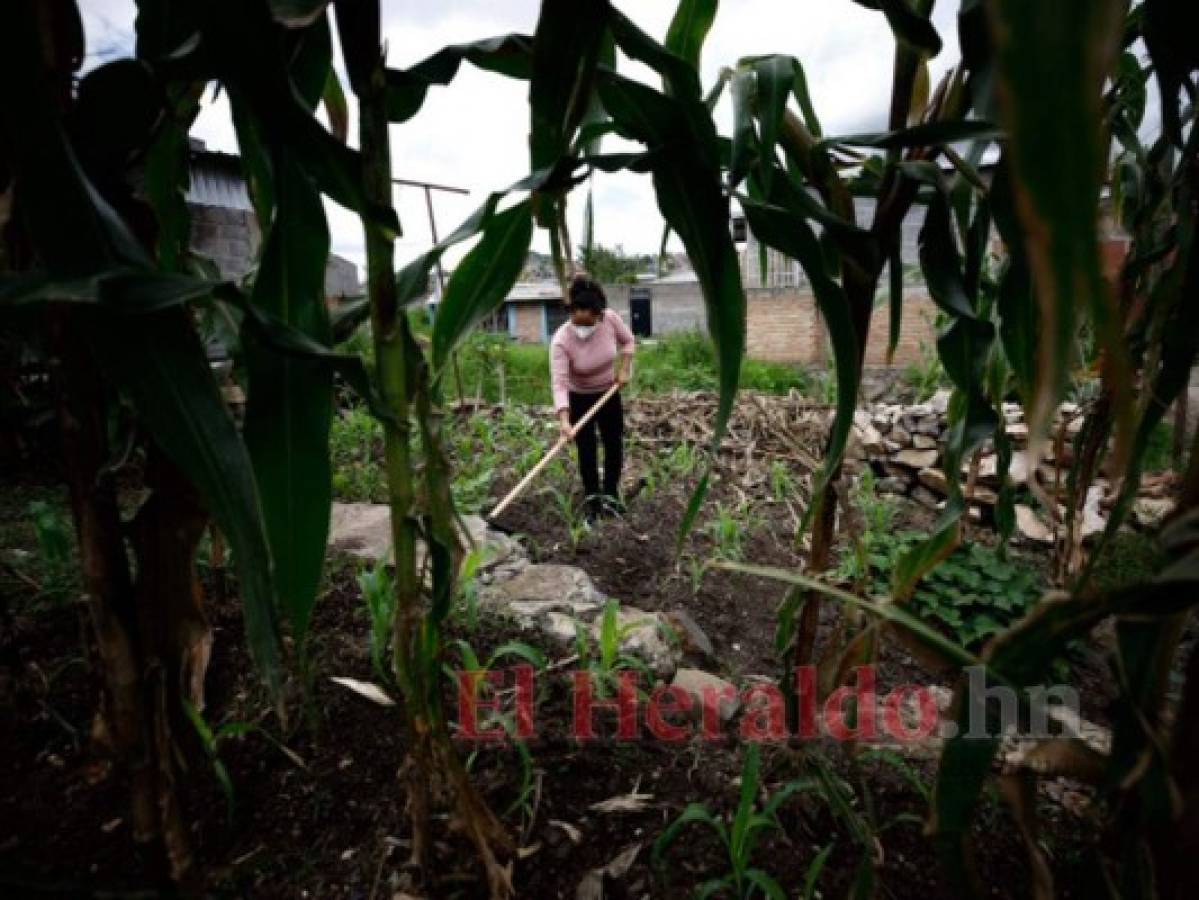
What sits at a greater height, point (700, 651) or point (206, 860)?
point (206, 860)

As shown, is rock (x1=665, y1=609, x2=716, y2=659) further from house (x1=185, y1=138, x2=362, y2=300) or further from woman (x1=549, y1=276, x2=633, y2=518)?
house (x1=185, y1=138, x2=362, y2=300)

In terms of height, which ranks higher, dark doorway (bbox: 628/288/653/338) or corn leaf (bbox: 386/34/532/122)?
dark doorway (bbox: 628/288/653/338)

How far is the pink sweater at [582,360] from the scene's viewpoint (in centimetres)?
290

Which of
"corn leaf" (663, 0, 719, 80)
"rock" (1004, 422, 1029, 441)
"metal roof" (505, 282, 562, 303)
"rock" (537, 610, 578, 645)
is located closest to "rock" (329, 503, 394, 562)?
"rock" (537, 610, 578, 645)

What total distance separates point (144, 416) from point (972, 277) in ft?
2.78

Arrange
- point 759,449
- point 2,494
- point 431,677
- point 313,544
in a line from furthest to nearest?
point 759,449
point 2,494
point 431,677
point 313,544

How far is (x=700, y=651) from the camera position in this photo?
1.57 metres

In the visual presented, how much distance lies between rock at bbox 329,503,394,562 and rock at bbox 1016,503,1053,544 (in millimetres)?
2467

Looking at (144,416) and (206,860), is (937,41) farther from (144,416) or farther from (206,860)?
(206,860)

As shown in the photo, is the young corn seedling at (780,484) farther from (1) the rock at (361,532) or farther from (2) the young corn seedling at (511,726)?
(2) the young corn seedling at (511,726)

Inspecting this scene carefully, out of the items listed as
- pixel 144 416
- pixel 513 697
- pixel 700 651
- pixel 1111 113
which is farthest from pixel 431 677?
pixel 1111 113

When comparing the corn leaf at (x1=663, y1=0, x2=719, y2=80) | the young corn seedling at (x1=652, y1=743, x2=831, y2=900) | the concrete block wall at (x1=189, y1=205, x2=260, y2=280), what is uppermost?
the concrete block wall at (x1=189, y1=205, x2=260, y2=280)

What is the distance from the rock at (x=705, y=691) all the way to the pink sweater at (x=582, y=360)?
69.0 inches

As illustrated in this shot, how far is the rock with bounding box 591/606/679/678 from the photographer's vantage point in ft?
4.34
